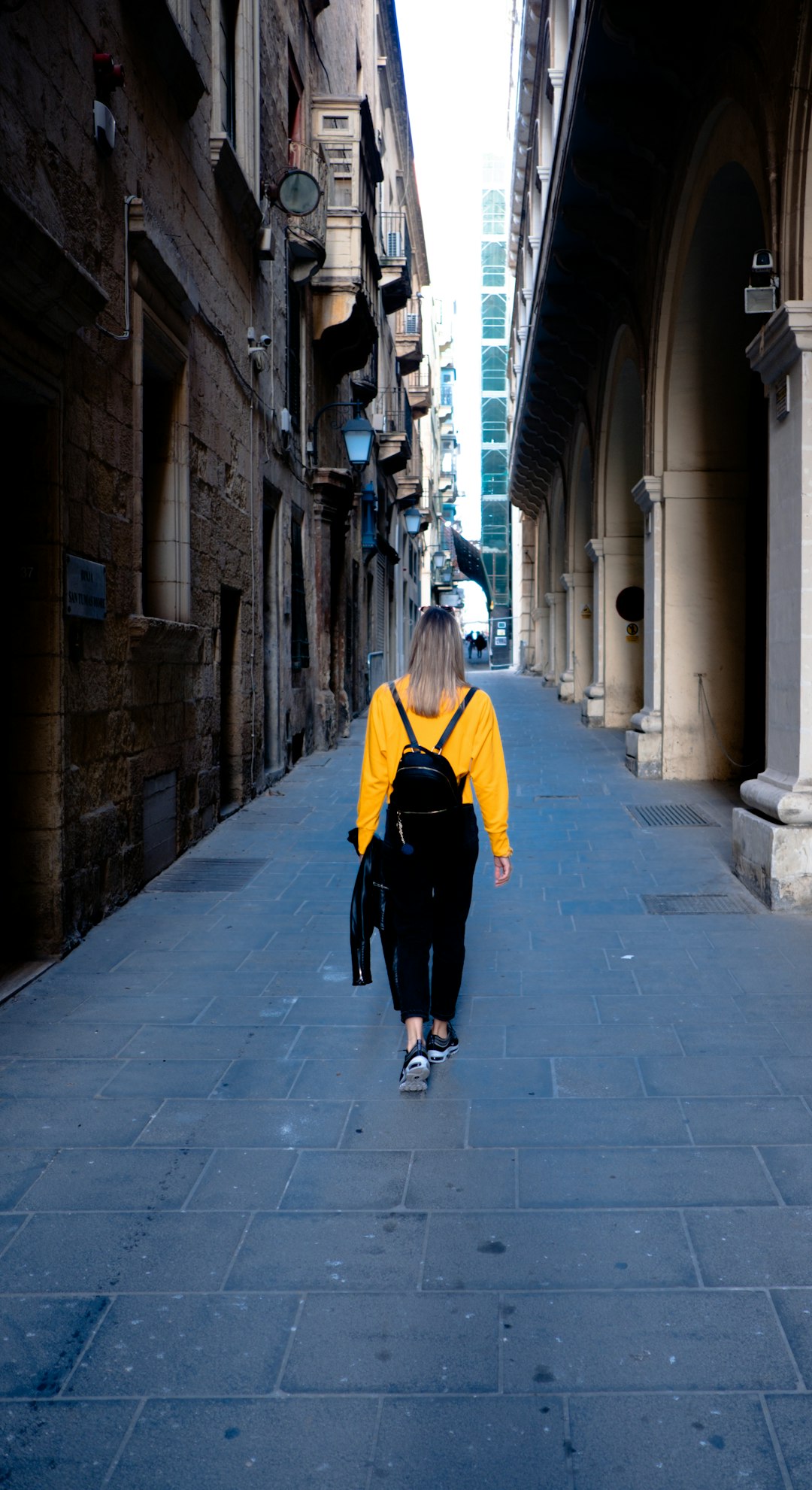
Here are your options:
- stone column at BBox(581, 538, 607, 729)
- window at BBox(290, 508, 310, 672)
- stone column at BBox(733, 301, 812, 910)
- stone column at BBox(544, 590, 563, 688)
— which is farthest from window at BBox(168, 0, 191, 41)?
stone column at BBox(544, 590, 563, 688)

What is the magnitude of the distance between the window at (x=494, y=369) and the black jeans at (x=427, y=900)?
2669 inches

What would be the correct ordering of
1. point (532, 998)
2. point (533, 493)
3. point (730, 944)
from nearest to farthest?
point (532, 998) < point (730, 944) < point (533, 493)

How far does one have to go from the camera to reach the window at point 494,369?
228 feet

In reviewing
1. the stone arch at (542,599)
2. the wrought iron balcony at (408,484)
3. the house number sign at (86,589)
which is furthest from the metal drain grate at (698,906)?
the stone arch at (542,599)

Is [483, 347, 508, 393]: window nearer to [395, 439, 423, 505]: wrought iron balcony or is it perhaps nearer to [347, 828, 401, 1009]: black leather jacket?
[395, 439, 423, 505]: wrought iron balcony

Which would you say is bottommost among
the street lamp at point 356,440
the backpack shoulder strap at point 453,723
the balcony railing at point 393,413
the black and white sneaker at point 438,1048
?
the black and white sneaker at point 438,1048

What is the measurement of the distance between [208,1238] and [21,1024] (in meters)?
2.07

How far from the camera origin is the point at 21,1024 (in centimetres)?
502

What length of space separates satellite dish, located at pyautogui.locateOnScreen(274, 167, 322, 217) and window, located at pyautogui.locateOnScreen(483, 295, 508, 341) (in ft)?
192

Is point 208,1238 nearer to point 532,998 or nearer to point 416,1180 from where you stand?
point 416,1180

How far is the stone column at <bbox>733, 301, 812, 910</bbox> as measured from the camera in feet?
21.3

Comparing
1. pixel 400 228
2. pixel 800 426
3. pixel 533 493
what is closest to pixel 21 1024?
pixel 800 426

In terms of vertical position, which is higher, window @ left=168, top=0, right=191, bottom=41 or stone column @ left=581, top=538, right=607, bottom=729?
window @ left=168, top=0, right=191, bottom=41

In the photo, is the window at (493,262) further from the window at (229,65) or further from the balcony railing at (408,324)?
the window at (229,65)
